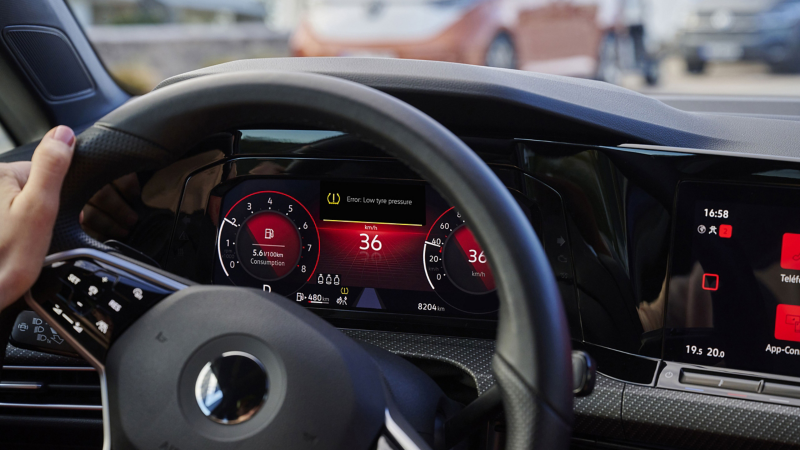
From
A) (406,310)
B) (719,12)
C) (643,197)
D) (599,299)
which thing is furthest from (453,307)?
(719,12)

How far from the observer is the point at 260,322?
85 centimetres

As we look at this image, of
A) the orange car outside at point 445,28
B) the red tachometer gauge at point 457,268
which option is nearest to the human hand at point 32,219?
the red tachometer gauge at point 457,268

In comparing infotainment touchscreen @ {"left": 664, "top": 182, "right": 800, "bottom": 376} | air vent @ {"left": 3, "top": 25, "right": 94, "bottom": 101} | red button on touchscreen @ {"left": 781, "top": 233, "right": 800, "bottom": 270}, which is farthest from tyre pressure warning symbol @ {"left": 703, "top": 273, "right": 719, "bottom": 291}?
air vent @ {"left": 3, "top": 25, "right": 94, "bottom": 101}

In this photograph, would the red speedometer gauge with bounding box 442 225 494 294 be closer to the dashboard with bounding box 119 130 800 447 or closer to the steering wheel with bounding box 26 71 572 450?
the dashboard with bounding box 119 130 800 447

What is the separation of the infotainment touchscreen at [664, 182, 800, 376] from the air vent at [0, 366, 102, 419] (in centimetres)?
116

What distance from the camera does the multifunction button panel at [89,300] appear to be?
35.0 inches

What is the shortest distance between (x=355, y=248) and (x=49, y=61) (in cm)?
114

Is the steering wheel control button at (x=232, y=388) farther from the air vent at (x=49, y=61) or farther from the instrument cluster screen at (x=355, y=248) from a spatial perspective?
the air vent at (x=49, y=61)

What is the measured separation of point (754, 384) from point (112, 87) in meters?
1.89

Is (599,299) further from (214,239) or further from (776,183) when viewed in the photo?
(214,239)

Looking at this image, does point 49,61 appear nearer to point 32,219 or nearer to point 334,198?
point 334,198

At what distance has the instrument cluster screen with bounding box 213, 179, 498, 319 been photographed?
4.51 ft

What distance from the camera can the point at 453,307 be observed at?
1.40 meters

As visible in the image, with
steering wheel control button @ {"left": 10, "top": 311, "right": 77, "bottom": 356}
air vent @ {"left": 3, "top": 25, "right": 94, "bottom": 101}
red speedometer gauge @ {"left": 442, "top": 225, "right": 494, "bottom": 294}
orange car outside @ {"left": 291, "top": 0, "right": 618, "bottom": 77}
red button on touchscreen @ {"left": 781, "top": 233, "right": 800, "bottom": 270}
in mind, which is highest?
orange car outside @ {"left": 291, "top": 0, "right": 618, "bottom": 77}
